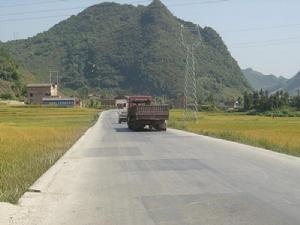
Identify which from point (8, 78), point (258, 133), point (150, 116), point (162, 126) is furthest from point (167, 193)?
point (8, 78)

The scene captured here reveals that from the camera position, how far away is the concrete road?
9336mm

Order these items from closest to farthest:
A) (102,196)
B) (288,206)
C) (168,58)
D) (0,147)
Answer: (288,206), (102,196), (0,147), (168,58)

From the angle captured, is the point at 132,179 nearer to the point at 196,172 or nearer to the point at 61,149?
the point at 196,172

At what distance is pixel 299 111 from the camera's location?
137125mm

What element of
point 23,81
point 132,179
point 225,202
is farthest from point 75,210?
point 23,81

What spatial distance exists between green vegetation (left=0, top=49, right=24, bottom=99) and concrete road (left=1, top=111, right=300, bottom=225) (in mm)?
144026

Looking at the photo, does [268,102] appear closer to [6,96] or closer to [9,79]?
[6,96]

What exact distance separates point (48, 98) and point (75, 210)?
6719 inches

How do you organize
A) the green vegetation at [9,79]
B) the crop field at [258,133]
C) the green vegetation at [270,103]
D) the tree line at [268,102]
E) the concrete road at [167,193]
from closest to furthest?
the concrete road at [167,193] → the crop field at [258,133] → the green vegetation at [270,103] → the tree line at [268,102] → the green vegetation at [9,79]

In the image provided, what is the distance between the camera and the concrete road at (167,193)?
9336 mm

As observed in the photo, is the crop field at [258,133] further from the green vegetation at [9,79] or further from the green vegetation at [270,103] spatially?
the green vegetation at [9,79]

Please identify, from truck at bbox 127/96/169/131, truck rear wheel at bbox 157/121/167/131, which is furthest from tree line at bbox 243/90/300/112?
truck at bbox 127/96/169/131

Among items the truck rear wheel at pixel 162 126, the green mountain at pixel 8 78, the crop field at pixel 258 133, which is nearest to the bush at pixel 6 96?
the green mountain at pixel 8 78

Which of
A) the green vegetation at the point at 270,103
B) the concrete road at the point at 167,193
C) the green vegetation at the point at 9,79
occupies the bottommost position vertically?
the green vegetation at the point at 270,103
